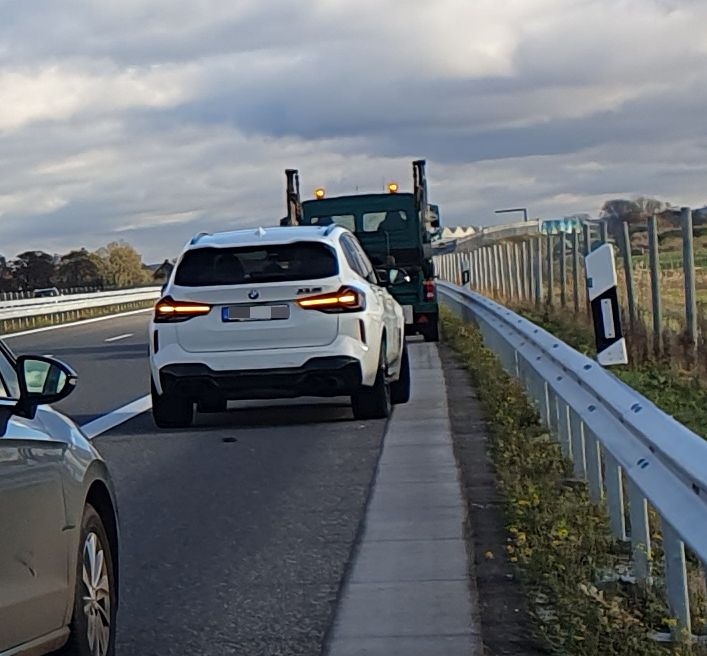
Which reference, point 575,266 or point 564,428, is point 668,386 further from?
point 575,266

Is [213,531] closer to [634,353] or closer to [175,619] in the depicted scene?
[175,619]

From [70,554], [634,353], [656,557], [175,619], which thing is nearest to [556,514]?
[656,557]

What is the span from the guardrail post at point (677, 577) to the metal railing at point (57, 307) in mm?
33418

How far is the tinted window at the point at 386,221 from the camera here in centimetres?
2464

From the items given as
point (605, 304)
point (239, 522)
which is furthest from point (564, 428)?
point (239, 522)

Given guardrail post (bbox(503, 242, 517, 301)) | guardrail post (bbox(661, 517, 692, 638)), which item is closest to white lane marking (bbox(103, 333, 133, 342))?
guardrail post (bbox(503, 242, 517, 301))

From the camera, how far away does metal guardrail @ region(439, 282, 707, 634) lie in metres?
5.16

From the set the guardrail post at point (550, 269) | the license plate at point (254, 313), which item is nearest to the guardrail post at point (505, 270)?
the guardrail post at point (550, 269)

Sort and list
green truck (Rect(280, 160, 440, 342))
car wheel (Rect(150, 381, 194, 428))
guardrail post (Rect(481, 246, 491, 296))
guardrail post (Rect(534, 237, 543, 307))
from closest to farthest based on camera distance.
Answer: car wheel (Rect(150, 381, 194, 428)) → green truck (Rect(280, 160, 440, 342)) → guardrail post (Rect(534, 237, 543, 307)) → guardrail post (Rect(481, 246, 491, 296))

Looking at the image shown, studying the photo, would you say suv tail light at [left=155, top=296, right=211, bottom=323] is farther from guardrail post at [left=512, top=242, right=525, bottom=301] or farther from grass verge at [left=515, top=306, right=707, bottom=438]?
guardrail post at [left=512, top=242, right=525, bottom=301]

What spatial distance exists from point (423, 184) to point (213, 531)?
18.2 m

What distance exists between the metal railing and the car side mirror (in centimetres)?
3325

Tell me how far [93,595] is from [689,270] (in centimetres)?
1160

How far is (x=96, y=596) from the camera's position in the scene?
17.4 ft
